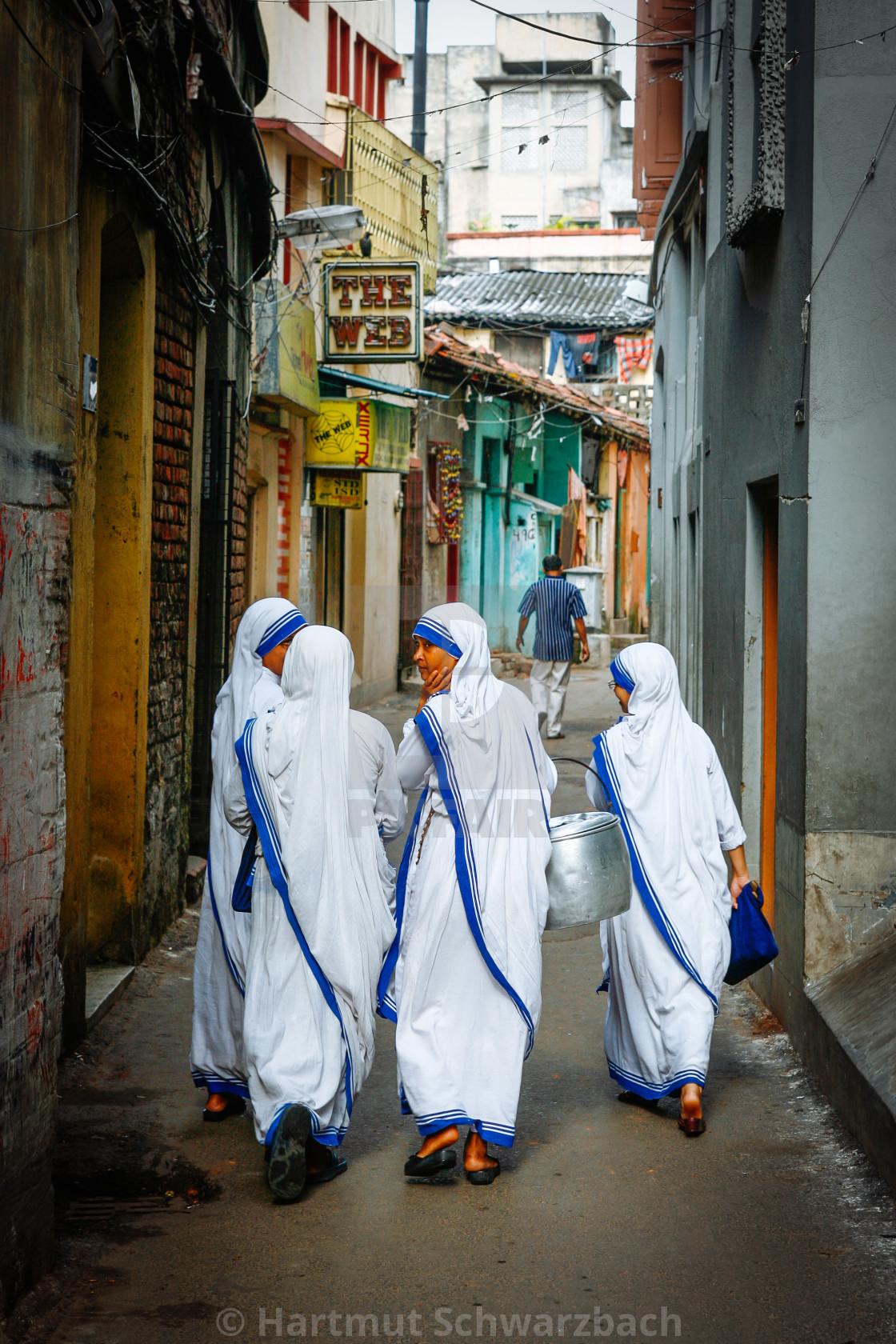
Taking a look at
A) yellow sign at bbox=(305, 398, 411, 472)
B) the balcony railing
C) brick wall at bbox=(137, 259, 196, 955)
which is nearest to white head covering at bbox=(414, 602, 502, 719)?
brick wall at bbox=(137, 259, 196, 955)

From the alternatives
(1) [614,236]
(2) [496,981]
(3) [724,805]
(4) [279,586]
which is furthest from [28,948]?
(1) [614,236]

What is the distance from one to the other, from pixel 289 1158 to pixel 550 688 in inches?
386

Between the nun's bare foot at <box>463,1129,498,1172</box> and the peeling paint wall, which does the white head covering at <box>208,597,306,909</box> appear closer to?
the nun's bare foot at <box>463,1129,498,1172</box>

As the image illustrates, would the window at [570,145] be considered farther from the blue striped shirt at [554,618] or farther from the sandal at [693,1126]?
the sandal at [693,1126]

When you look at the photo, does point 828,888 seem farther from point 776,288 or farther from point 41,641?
point 41,641

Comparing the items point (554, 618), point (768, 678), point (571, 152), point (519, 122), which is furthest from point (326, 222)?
point (571, 152)

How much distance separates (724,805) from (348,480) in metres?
9.45

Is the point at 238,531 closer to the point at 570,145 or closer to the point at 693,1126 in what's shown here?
the point at 693,1126

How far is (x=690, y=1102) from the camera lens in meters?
4.55

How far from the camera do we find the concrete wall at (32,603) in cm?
318

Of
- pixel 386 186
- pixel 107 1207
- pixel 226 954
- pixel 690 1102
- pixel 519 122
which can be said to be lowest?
pixel 107 1207

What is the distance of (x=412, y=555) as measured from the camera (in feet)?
62.1

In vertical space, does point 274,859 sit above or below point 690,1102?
above

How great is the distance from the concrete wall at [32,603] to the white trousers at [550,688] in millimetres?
9892
